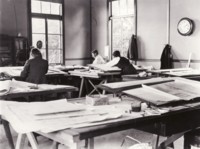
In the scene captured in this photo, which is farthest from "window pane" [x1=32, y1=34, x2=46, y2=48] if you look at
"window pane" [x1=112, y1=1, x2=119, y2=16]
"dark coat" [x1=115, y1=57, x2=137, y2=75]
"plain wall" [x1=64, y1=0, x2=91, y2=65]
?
"dark coat" [x1=115, y1=57, x2=137, y2=75]

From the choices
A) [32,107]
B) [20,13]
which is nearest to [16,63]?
[20,13]

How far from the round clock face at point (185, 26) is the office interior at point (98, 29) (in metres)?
0.11

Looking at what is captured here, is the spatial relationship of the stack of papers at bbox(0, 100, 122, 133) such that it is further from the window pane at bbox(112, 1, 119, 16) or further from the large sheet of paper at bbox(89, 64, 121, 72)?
the window pane at bbox(112, 1, 119, 16)

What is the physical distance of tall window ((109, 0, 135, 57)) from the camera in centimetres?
945

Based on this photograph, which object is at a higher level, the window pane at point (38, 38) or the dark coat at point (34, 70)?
the window pane at point (38, 38)

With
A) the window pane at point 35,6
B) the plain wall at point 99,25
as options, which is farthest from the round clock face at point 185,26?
the window pane at point 35,6

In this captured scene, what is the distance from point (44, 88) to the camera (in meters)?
3.43

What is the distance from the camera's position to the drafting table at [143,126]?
1.38 m

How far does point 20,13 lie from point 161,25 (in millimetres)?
4246

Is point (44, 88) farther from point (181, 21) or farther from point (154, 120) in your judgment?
point (181, 21)

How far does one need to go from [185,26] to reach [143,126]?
650 centimetres

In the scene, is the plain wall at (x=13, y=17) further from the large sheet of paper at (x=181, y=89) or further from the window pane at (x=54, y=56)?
the large sheet of paper at (x=181, y=89)

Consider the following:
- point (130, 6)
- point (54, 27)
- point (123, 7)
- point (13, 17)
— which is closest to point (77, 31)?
point (54, 27)

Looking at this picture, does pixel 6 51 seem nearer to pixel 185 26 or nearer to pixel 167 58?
pixel 167 58
